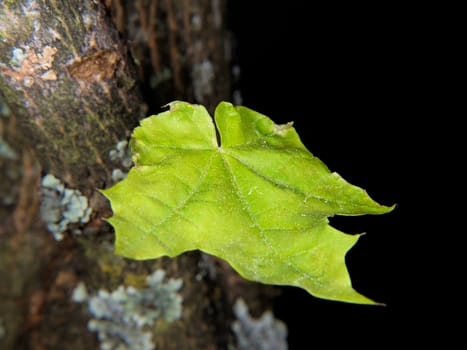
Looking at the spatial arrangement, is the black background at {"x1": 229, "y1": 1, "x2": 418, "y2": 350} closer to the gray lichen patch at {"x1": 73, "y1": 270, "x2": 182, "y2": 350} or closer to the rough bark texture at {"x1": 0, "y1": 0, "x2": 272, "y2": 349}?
the rough bark texture at {"x1": 0, "y1": 0, "x2": 272, "y2": 349}

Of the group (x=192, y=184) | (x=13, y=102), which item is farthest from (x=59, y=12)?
(x=192, y=184)

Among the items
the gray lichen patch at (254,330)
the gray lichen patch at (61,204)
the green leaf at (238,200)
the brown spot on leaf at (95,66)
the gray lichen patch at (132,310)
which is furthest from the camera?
the gray lichen patch at (254,330)

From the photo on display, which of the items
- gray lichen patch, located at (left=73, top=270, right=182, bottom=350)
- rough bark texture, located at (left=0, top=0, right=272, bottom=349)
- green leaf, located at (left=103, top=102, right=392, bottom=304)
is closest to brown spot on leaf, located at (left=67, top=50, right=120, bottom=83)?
rough bark texture, located at (left=0, top=0, right=272, bottom=349)

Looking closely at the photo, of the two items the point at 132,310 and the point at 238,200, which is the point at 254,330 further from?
the point at 238,200

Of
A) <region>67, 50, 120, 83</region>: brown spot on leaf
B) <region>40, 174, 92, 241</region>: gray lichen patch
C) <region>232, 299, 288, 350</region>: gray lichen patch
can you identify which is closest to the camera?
<region>67, 50, 120, 83</region>: brown spot on leaf

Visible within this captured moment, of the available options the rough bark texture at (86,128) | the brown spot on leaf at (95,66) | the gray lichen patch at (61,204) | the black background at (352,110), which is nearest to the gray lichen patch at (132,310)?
the rough bark texture at (86,128)

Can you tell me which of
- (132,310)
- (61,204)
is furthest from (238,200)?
(132,310)

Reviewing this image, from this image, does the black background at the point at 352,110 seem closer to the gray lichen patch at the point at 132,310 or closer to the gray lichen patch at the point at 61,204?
the gray lichen patch at the point at 132,310
